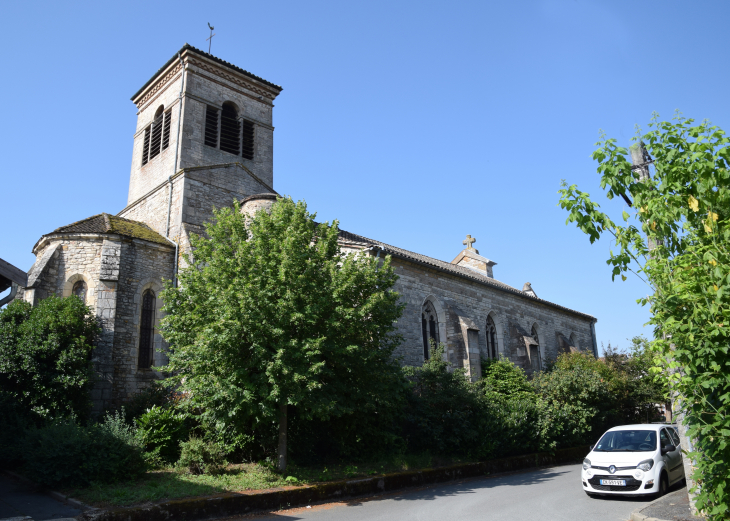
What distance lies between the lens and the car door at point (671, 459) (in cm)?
1077

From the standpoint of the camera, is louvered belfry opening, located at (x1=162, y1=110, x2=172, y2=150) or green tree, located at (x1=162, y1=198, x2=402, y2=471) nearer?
green tree, located at (x1=162, y1=198, x2=402, y2=471)

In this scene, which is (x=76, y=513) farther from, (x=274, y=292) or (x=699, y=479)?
(x=699, y=479)

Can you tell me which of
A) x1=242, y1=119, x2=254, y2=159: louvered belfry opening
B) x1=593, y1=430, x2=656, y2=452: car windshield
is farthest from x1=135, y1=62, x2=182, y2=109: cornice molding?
x1=593, y1=430, x2=656, y2=452: car windshield

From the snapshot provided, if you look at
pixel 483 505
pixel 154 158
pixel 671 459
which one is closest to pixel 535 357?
pixel 671 459

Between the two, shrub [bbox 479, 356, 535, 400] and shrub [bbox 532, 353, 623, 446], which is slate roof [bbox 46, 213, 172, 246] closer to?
shrub [bbox 479, 356, 535, 400]

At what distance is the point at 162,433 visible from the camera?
1234 centimetres

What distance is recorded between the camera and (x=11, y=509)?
29.3 ft

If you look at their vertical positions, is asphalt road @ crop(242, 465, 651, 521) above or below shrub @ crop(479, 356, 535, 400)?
below

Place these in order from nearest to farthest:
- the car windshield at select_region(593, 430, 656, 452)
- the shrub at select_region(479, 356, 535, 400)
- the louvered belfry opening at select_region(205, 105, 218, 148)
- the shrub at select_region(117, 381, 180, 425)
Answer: the car windshield at select_region(593, 430, 656, 452) → the shrub at select_region(117, 381, 180, 425) → the shrub at select_region(479, 356, 535, 400) → the louvered belfry opening at select_region(205, 105, 218, 148)

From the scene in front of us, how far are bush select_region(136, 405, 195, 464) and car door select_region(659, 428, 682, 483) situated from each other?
10.9m

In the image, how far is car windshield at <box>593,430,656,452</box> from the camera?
36.4 ft

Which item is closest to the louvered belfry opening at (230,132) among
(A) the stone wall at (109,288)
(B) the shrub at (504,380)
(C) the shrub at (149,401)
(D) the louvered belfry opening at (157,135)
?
(D) the louvered belfry opening at (157,135)

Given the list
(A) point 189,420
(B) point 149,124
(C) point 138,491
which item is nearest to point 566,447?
(A) point 189,420

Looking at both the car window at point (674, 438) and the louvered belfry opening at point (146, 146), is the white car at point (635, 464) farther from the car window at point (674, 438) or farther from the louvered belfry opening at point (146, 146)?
the louvered belfry opening at point (146, 146)
